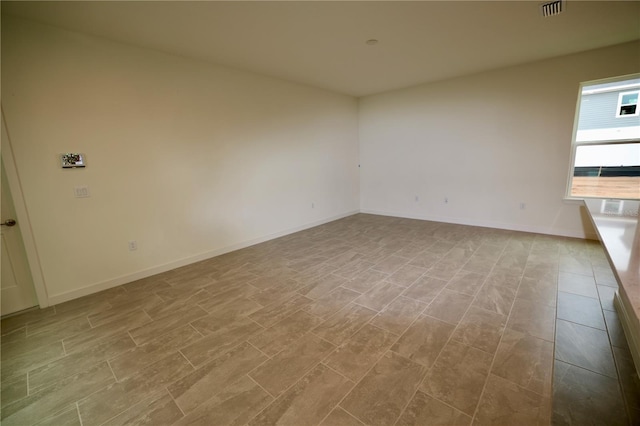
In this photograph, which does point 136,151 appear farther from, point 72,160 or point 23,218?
point 23,218

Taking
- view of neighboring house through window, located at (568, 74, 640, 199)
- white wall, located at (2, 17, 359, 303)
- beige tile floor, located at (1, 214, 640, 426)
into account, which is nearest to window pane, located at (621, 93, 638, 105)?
view of neighboring house through window, located at (568, 74, 640, 199)

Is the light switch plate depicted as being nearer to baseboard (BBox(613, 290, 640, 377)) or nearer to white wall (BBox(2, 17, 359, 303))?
white wall (BBox(2, 17, 359, 303))

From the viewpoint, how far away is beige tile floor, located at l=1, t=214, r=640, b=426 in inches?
59.2

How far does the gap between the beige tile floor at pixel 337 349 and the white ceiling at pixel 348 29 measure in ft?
8.96

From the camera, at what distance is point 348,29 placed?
2.84 meters

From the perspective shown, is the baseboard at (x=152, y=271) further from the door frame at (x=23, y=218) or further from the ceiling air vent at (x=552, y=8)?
the ceiling air vent at (x=552, y=8)

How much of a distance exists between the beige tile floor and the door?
215mm

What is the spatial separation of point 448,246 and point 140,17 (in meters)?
4.58

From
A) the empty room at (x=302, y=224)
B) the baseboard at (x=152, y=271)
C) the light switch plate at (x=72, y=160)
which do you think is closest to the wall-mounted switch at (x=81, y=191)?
the empty room at (x=302, y=224)

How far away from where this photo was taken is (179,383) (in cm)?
172

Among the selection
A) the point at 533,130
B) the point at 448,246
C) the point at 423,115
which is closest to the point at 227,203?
the point at 448,246

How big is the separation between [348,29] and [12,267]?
4.18 m

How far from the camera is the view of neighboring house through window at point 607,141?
12.2 feet

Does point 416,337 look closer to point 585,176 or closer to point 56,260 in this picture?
point 56,260
